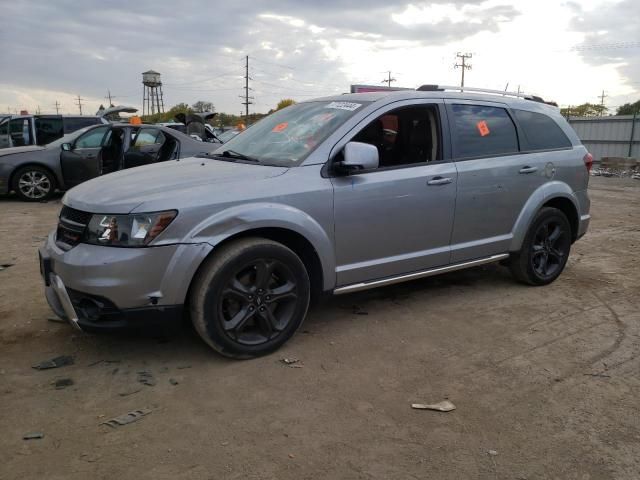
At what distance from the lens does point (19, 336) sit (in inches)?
152

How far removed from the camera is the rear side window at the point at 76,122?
13648mm

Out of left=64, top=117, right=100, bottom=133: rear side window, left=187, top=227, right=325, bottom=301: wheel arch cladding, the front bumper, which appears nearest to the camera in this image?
the front bumper

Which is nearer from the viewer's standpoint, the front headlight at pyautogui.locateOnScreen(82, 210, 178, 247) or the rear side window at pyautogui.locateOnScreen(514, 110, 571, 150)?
the front headlight at pyautogui.locateOnScreen(82, 210, 178, 247)

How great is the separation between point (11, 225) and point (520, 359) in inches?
290

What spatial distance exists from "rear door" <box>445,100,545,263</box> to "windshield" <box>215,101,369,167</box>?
1012mm

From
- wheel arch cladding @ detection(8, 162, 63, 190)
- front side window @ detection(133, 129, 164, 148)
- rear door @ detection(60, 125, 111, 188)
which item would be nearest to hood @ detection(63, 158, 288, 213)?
front side window @ detection(133, 129, 164, 148)

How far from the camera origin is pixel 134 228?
3.12 meters

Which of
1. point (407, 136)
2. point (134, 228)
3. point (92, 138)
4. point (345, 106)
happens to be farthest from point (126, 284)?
point (92, 138)

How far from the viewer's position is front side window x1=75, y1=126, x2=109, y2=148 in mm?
10328

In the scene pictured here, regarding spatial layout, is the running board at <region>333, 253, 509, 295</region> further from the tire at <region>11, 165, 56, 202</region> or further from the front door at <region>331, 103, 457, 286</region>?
the tire at <region>11, 165, 56, 202</region>

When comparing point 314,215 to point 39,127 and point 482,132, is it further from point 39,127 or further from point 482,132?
point 39,127

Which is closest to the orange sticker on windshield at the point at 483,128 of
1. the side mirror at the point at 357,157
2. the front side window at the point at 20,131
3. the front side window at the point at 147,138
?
the side mirror at the point at 357,157

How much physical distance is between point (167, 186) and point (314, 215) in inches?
37.9

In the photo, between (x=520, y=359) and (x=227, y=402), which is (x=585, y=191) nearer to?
(x=520, y=359)
